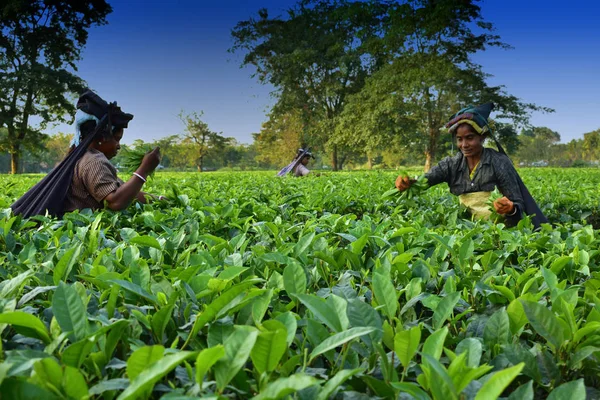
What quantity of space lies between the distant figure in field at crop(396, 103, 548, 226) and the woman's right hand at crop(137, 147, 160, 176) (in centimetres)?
205

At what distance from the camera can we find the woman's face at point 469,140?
400 centimetres

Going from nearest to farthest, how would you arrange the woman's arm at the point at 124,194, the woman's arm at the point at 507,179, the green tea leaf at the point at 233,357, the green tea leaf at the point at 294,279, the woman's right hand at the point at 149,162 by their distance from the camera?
the green tea leaf at the point at 233,357
the green tea leaf at the point at 294,279
the woman's arm at the point at 124,194
the woman's right hand at the point at 149,162
the woman's arm at the point at 507,179

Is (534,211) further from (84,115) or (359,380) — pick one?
(84,115)

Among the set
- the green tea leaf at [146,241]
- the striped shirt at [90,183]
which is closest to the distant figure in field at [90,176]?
the striped shirt at [90,183]

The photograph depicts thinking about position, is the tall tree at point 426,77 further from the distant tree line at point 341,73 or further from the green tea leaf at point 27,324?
the green tea leaf at point 27,324

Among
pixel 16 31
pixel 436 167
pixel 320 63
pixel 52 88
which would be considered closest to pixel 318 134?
pixel 320 63

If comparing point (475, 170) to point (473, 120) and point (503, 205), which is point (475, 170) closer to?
point (473, 120)

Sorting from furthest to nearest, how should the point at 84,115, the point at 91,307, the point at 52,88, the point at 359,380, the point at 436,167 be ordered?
the point at 52,88 < the point at 436,167 < the point at 84,115 < the point at 91,307 < the point at 359,380

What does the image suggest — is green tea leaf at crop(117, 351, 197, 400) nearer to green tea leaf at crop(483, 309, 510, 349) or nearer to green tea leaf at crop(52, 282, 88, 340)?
green tea leaf at crop(52, 282, 88, 340)

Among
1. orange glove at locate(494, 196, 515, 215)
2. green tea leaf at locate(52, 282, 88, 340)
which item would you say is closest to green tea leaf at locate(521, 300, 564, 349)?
green tea leaf at locate(52, 282, 88, 340)

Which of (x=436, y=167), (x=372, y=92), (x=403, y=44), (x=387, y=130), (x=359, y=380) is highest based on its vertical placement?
(x=403, y=44)

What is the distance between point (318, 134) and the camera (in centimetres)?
3575

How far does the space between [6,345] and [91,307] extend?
0.22 meters

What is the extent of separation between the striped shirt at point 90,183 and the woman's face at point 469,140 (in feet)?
10.1
